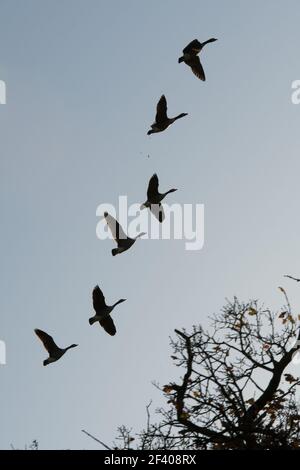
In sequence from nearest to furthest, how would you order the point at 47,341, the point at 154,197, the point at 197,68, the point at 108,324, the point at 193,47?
1. the point at 108,324
2. the point at 47,341
3. the point at 154,197
4. the point at 193,47
5. the point at 197,68

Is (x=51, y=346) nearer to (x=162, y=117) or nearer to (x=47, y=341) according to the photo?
(x=47, y=341)

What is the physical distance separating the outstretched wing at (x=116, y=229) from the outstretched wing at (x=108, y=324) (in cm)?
160

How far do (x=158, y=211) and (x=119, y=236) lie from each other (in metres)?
0.97

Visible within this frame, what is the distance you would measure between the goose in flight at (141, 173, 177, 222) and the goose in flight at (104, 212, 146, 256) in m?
0.58

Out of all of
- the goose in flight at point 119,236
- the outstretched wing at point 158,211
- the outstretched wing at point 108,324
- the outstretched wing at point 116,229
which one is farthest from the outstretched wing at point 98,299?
the outstretched wing at point 158,211

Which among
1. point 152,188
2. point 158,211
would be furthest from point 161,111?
point 158,211

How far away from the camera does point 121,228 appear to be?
1038cm

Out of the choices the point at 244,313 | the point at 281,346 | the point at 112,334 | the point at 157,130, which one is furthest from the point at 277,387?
the point at 157,130

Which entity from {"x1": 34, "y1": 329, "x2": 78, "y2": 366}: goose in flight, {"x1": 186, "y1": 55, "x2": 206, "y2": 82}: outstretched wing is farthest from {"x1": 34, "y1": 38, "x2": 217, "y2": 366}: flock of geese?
{"x1": 186, "y1": 55, "x2": 206, "y2": 82}: outstretched wing

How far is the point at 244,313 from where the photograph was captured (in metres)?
13.3

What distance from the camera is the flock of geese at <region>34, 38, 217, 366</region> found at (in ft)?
32.3

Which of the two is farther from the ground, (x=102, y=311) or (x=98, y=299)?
(x=98, y=299)
